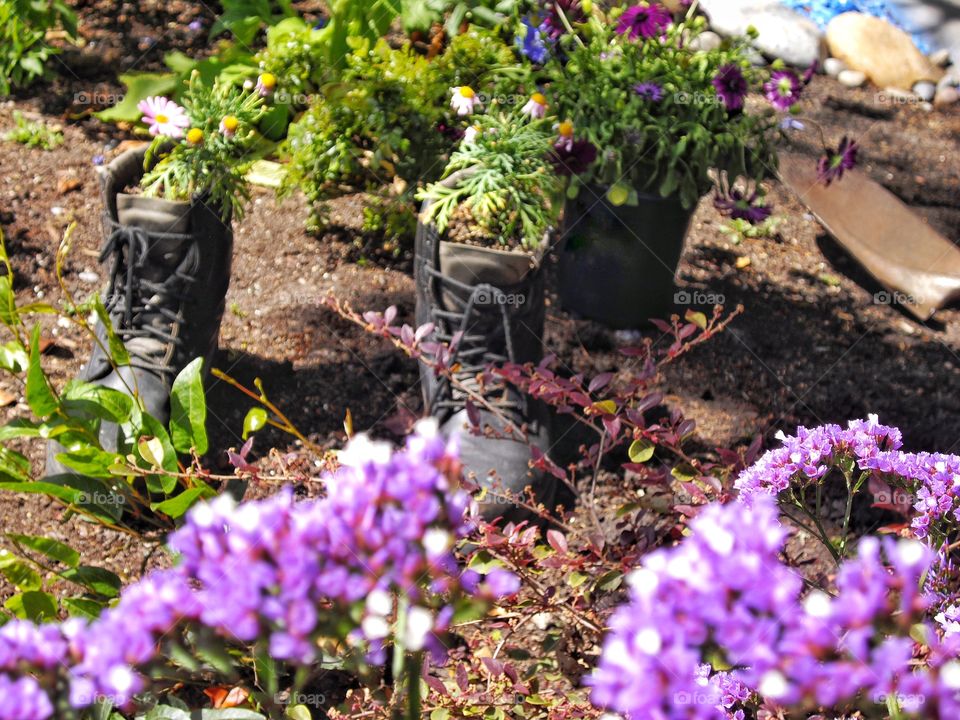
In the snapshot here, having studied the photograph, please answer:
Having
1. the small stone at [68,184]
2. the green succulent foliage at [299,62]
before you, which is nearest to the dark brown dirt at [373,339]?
the small stone at [68,184]

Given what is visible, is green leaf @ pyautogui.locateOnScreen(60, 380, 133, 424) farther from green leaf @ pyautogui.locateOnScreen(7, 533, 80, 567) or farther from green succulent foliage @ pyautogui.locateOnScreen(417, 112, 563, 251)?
green succulent foliage @ pyautogui.locateOnScreen(417, 112, 563, 251)

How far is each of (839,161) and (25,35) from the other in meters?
2.63

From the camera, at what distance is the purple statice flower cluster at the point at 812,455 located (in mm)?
1248

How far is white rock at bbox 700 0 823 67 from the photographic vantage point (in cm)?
437

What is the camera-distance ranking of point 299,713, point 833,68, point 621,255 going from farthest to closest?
point 833,68
point 621,255
point 299,713

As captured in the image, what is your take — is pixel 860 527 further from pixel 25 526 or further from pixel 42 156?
pixel 42 156

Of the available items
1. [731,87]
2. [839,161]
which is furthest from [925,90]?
[731,87]

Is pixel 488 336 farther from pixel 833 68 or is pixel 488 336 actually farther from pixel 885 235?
pixel 833 68

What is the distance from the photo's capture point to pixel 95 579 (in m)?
1.56

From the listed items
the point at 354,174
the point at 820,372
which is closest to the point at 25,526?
the point at 354,174

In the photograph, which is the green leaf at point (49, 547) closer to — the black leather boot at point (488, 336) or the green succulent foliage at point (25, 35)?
the black leather boot at point (488, 336)

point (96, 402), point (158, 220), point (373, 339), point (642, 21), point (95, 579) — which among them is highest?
point (642, 21)

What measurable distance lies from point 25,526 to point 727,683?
4.38ft

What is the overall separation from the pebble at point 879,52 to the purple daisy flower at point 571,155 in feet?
8.64
